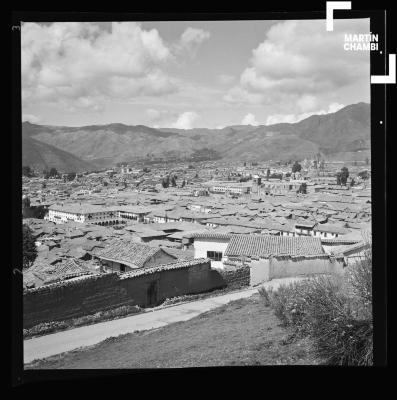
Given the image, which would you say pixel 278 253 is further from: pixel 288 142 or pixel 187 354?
pixel 187 354

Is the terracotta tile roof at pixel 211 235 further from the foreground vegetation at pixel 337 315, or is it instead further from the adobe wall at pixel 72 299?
the foreground vegetation at pixel 337 315

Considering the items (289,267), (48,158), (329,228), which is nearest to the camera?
(48,158)

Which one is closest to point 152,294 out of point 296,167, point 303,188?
point 303,188

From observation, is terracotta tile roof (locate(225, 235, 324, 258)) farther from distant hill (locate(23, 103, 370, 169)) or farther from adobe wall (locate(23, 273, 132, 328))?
adobe wall (locate(23, 273, 132, 328))

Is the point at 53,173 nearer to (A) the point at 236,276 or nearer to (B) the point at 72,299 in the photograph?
(B) the point at 72,299

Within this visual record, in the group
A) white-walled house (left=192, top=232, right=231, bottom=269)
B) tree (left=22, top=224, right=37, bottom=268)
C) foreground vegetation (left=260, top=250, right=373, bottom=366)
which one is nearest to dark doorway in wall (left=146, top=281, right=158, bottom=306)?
white-walled house (left=192, top=232, right=231, bottom=269)

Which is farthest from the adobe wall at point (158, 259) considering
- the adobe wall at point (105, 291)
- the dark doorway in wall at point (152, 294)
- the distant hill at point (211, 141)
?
the distant hill at point (211, 141)
